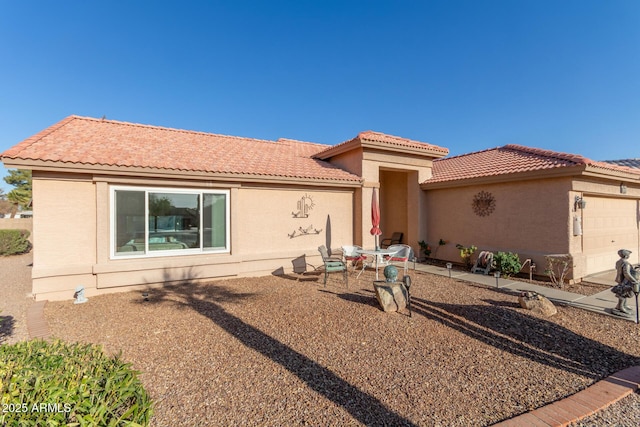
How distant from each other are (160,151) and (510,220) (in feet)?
42.6

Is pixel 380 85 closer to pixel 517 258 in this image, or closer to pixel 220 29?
pixel 220 29

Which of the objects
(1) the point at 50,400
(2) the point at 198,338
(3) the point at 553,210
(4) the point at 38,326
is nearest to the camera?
(1) the point at 50,400

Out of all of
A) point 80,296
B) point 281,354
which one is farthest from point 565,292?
point 80,296

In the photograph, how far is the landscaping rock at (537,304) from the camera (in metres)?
6.31

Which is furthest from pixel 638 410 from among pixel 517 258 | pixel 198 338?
pixel 517 258

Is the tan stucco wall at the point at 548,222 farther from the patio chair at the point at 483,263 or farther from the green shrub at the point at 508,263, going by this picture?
the patio chair at the point at 483,263

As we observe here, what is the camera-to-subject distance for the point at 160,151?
10.1 meters

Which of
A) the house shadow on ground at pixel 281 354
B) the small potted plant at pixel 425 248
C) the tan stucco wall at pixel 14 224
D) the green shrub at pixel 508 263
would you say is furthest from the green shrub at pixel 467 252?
the tan stucco wall at pixel 14 224

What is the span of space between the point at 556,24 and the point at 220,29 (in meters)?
16.3

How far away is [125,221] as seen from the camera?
338 inches

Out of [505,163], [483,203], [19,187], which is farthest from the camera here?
[19,187]

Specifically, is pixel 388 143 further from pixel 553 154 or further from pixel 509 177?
pixel 553 154

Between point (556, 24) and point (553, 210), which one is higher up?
point (556, 24)

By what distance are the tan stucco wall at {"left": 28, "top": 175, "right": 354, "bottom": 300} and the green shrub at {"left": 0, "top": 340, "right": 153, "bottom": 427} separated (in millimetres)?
6396
